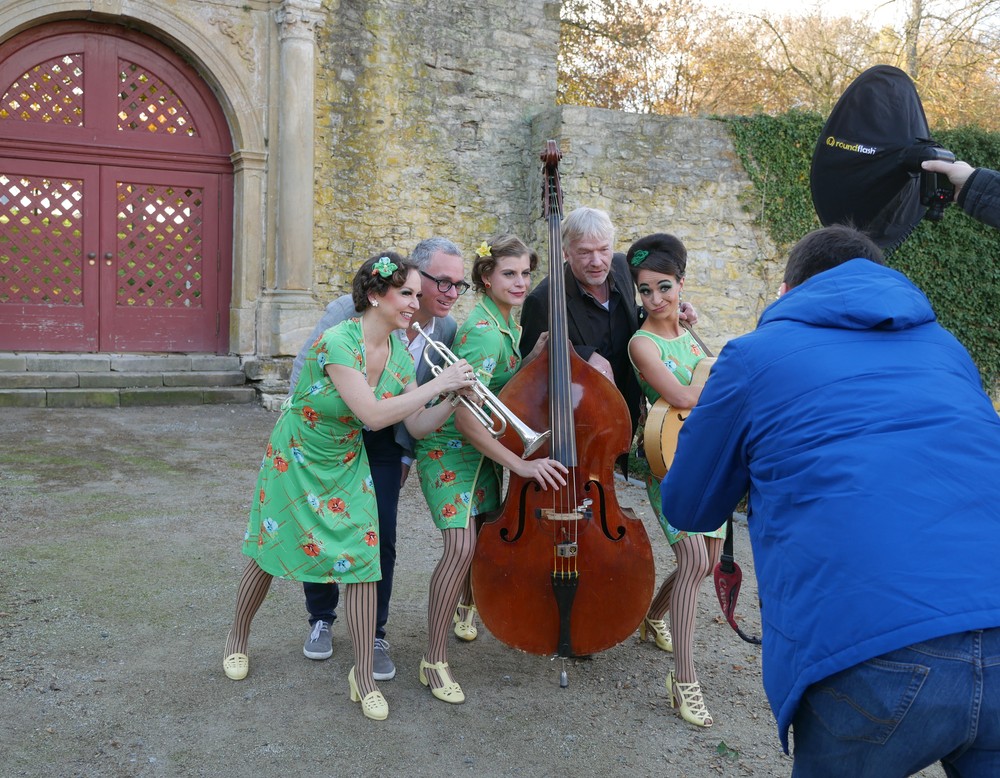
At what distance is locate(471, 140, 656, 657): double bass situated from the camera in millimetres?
3332

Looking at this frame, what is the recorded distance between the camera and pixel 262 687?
354 centimetres

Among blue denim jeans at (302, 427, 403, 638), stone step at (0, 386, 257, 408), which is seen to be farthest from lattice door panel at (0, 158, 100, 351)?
blue denim jeans at (302, 427, 403, 638)

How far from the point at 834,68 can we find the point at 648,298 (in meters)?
17.4

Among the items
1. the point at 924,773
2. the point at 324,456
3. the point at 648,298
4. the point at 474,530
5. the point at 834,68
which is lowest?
the point at 924,773

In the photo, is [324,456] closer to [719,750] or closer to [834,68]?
[719,750]

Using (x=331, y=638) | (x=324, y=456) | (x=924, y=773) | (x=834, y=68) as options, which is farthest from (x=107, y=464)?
(x=834, y=68)

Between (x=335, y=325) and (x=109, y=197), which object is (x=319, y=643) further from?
(x=109, y=197)

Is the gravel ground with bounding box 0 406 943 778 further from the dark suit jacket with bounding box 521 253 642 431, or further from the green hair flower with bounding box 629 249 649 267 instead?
the green hair flower with bounding box 629 249 649 267

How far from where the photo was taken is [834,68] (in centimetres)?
1875

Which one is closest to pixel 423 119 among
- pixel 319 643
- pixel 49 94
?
pixel 49 94

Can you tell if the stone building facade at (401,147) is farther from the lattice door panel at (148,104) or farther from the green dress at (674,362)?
the green dress at (674,362)

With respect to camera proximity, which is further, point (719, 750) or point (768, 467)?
point (719, 750)

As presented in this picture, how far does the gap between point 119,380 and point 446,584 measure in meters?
7.09

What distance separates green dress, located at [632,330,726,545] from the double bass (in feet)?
0.94
